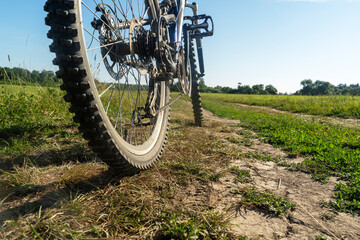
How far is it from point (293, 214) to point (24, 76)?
4319 millimetres

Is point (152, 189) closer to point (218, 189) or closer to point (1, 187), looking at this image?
point (218, 189)

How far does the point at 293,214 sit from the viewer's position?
1247 mm

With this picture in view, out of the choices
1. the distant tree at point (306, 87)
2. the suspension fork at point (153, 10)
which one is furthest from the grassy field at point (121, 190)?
the distant tree at point (306, 87)

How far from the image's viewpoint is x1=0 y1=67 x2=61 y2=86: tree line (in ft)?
11.3

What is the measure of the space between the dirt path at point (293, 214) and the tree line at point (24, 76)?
371cm

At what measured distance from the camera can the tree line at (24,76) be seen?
346 cm

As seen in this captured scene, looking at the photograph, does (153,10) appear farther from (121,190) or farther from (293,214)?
(293,214)

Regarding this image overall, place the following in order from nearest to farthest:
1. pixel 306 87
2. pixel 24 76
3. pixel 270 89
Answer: pixel 24 76
pixel 306 87
pixel 270 89

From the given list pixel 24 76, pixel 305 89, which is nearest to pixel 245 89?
pixel 305 89

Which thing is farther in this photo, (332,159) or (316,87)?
(316,87)

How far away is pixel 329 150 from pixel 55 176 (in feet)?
9.21

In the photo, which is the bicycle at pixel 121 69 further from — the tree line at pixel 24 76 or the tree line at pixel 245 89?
the tree line at pixel 245 89

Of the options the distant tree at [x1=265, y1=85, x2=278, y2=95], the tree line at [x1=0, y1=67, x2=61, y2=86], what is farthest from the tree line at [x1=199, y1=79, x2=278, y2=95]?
the tree line at [x1=0, y1=67, x2=61, y2=86]

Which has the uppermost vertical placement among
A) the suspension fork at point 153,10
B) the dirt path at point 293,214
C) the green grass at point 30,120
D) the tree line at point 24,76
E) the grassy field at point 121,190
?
the suspension fork at point 153,10
